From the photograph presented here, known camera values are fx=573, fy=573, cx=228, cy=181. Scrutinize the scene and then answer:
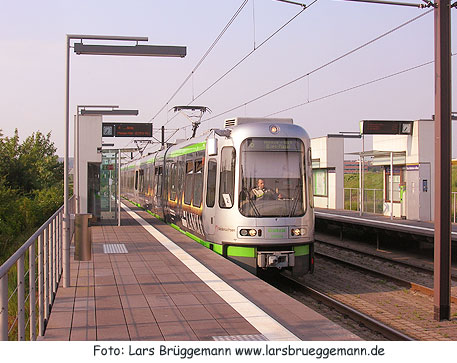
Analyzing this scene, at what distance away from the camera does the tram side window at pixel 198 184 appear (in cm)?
1336

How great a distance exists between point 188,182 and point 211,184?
2782 mm

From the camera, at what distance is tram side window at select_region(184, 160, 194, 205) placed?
14.7 meters

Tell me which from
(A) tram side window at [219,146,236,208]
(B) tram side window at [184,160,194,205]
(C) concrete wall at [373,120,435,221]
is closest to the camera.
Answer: (A) tram side window at [219,146,236,208]

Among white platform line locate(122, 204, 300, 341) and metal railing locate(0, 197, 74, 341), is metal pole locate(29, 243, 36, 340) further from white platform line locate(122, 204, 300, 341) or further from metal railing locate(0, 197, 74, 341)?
white platform line locate(122, 204, 300, 341)

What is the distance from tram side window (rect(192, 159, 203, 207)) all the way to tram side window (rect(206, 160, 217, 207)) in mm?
667

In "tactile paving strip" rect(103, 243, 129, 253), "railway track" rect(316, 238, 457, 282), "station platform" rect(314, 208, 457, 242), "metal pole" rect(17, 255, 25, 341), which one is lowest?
"railway track" rect(316, 238, 457, 282)

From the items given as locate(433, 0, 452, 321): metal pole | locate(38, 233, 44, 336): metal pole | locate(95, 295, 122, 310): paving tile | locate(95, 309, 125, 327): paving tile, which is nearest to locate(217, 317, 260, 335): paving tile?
locate(95, 309, 125, 327): paving tile

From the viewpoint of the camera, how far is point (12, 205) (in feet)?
73.9

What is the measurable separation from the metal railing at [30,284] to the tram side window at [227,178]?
141 inches

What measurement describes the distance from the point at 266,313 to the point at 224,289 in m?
1.56

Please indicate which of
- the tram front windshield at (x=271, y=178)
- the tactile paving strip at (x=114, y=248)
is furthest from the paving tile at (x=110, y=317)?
the tactile paving strip at (x=114, y=248)

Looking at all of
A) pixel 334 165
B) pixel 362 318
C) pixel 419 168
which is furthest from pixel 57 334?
pixel 334 165

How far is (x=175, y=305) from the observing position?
732 cm

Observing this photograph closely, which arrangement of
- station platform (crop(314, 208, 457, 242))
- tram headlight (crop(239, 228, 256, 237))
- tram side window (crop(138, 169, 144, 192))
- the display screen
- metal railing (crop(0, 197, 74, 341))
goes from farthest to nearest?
tram side window (crop(138, 169, 144, 192))
station platform (crop(314, 208, 457, 242))
the display screen
tram headlight (crop(239, 228, 256, 237))
metal railing (crop(0, 197, 74, 341))
